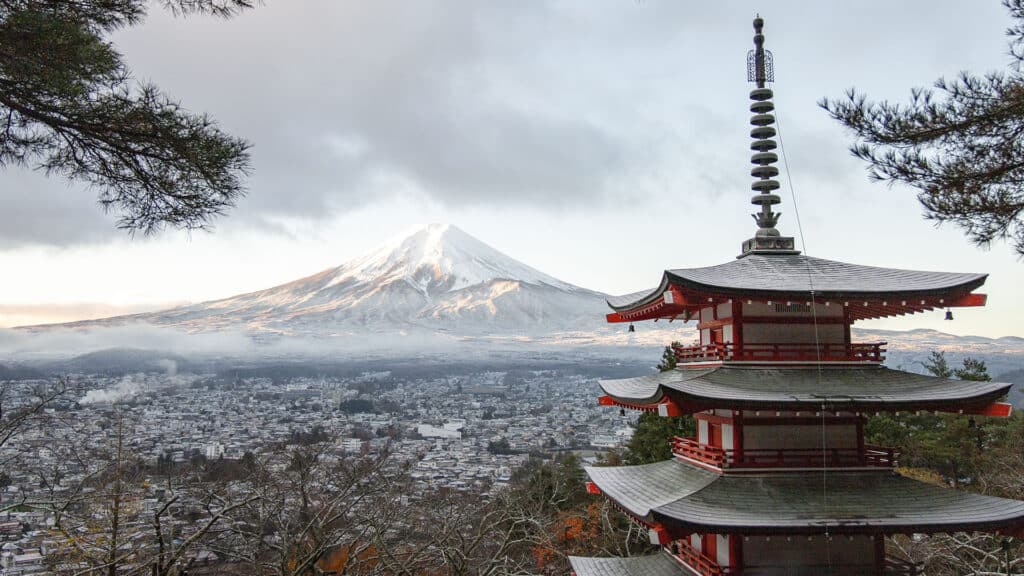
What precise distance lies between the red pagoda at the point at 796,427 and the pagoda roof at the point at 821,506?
0.02m

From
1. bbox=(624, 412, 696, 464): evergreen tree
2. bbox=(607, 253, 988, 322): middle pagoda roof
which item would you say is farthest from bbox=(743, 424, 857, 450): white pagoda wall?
bbox=(624, 412, 696, 464): evergreen tree

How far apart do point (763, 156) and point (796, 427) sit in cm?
445

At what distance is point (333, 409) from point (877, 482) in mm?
53127

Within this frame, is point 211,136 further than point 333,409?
No

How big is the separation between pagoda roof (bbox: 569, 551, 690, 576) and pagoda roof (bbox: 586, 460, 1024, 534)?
1344 mm

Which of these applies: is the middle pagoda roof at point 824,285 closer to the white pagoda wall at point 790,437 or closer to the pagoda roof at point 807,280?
the pagoda roof at point 807,280

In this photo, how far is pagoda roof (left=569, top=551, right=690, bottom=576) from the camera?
34.3 ft

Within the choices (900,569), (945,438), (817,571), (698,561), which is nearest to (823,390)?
(817,571)

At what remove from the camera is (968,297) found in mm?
9500

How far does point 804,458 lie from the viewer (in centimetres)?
952

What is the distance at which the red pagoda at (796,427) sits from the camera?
8648 millimetres

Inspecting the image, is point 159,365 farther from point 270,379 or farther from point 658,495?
point 658,495

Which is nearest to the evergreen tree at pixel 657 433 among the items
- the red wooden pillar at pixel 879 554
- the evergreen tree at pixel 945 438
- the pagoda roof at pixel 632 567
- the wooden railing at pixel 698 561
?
the evergreen tree at pixel 945 438

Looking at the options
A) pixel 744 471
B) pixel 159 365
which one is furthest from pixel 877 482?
pixel 159 365
